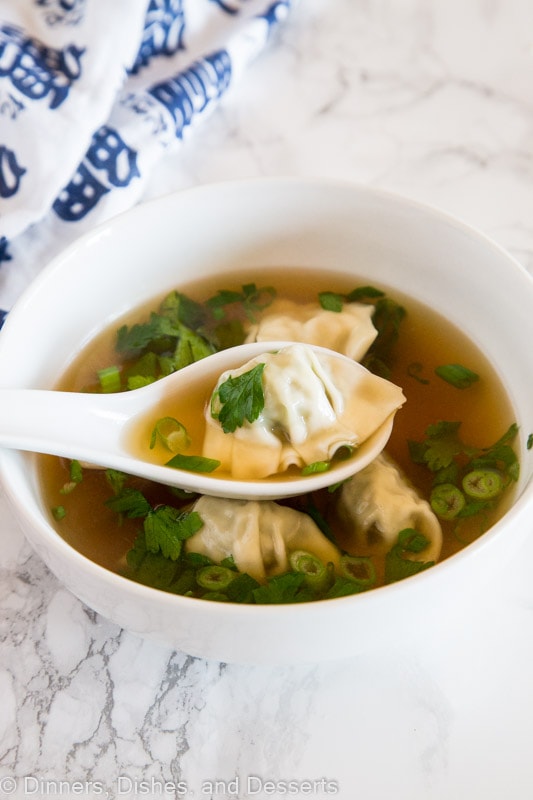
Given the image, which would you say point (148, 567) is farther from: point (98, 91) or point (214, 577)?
point (98, 91)

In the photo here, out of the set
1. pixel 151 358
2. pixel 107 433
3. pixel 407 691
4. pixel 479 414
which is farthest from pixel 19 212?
pixel 407 691

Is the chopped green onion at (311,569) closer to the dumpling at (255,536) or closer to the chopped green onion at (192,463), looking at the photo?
the dumpling at (255,536)

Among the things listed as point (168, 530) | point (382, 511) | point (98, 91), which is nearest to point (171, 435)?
point (168, 530)

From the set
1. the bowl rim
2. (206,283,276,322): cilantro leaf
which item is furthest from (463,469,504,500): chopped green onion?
(206,283,276,322): cilantro leaf

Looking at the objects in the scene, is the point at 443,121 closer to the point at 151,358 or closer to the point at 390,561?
the point at 151,358

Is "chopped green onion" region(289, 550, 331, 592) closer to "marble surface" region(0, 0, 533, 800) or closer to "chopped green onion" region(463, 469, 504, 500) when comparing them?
"marble surface" region(0, 0, 533, 800)

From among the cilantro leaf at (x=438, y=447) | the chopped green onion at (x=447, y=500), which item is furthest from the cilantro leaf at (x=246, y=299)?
the chopped green onion at (x=447, y=500)

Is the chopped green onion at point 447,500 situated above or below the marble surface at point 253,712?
above
